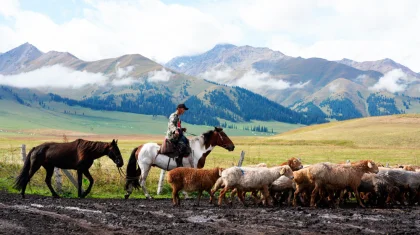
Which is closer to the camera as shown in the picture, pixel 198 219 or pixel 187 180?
pixel 198 219

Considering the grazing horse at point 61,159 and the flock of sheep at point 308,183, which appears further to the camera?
the grazing horse at point 61,159

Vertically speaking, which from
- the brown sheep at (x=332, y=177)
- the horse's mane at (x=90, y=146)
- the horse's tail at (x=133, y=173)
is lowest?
the horse's tail at (x=133, y=173)

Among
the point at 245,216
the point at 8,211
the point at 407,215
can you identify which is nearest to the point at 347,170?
the point at 407,215

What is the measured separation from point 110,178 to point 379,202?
1204 cm

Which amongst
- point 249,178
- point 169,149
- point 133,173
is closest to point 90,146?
point 133,173

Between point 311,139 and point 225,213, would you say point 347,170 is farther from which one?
point 311,139

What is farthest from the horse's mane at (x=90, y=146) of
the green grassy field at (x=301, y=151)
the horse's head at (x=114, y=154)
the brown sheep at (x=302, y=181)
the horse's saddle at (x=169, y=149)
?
the brown sheep at (x=302, y=181)

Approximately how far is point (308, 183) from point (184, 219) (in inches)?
241

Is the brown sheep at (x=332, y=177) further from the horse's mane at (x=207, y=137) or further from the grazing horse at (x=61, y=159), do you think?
the grazing horse at (x=61, y=159)

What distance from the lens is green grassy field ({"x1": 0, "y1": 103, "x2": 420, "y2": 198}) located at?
72.1 ft

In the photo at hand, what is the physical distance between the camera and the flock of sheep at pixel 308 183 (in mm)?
17016

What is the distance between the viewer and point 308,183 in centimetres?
1764

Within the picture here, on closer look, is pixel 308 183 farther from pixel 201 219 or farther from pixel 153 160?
pixel 153 160

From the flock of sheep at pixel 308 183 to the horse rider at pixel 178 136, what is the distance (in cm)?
213
